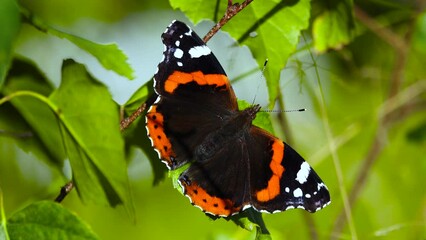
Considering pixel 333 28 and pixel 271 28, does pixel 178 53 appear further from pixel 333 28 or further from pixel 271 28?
pixel 333 28

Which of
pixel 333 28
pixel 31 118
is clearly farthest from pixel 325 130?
pixel 31 118

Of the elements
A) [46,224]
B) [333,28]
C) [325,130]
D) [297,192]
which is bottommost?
[325,130]

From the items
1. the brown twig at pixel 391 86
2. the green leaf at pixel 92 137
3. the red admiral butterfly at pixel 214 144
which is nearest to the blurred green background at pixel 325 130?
the brown twig at pixel 391 86

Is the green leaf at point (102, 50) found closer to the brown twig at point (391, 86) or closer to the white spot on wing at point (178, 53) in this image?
the white spot on wing at point (178, 53)

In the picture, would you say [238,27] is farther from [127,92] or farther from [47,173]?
[47,173]

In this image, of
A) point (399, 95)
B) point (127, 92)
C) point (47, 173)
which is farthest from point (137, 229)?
point (399, 95)
